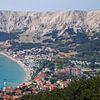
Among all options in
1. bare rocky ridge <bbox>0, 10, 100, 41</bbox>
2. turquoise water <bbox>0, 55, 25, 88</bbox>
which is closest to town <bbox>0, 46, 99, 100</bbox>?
turquoise water <bbox>0, 55, 25, 88</bbox>

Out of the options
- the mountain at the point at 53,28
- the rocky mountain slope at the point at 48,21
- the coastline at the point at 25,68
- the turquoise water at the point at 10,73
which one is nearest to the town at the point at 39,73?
the coastline at the point at 25,68

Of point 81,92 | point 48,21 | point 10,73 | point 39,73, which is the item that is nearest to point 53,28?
point 48,21

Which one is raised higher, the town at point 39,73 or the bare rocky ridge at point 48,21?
the bare rocky ridge at point 48,21

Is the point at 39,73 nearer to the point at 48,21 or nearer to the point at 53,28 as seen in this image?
the point at 53,28

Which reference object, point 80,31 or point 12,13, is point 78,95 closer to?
point 80,31

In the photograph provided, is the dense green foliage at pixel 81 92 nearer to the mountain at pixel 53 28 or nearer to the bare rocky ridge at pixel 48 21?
the mountain at pixel 53 28

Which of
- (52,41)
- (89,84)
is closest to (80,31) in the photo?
(52,41)
